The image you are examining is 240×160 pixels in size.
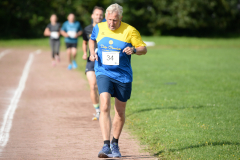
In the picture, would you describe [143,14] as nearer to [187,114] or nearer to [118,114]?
[187,114]

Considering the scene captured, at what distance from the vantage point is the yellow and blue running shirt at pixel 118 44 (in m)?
4.75

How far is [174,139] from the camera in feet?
18.7

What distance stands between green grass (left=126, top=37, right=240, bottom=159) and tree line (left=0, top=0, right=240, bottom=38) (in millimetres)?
30966

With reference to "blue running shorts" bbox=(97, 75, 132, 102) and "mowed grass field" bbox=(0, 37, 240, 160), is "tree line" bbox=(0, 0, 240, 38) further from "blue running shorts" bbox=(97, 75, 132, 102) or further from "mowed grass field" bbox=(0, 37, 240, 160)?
"blue running shorts" bbox=(97, 75, 132, 102)

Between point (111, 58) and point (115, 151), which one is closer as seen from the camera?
point (111, 58)

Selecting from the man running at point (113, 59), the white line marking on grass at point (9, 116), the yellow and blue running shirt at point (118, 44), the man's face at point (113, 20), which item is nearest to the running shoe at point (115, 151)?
the man running at point (113, 59)

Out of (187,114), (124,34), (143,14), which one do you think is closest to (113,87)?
(124,34)

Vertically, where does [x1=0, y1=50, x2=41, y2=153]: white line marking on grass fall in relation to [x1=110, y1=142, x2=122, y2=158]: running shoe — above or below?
below

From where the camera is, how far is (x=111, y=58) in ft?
15.6

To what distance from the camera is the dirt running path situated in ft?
17.2

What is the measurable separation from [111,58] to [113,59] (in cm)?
3

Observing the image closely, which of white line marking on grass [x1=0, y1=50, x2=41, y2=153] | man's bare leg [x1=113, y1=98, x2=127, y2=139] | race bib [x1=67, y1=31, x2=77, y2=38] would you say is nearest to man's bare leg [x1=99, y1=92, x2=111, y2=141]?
man's bare leg [x1=113, y1=98, x2=127, y2=139]

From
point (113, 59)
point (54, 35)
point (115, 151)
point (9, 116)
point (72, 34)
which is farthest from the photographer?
point (54, 35)

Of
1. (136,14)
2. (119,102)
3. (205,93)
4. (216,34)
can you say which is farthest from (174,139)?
(216,34)
